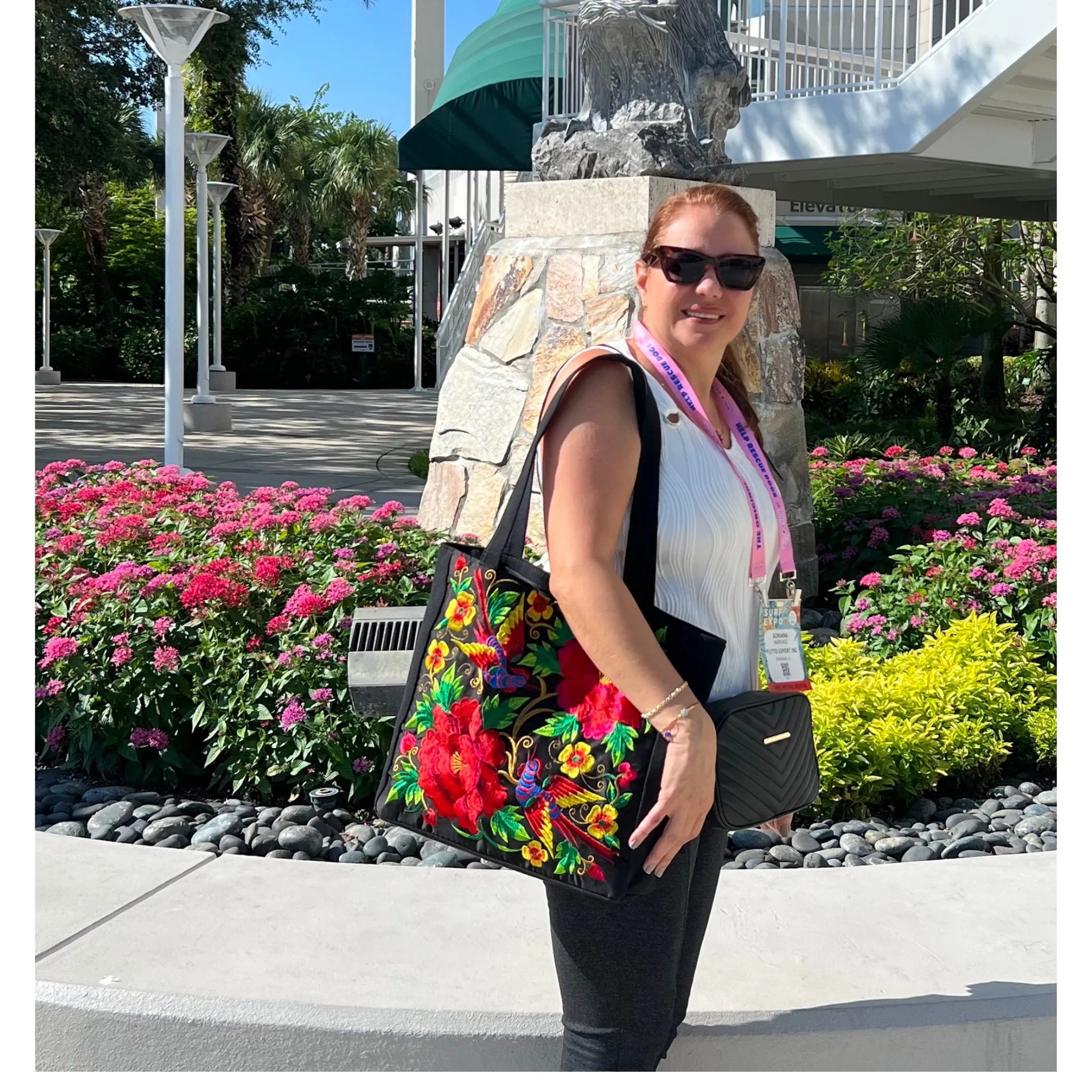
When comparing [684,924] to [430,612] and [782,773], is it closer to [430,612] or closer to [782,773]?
[782,773]

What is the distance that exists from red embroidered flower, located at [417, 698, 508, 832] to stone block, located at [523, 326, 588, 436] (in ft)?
13.3

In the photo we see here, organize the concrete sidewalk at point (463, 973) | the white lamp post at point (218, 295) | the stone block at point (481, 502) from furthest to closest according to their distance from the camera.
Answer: the white lamp post at point (218, 295) → the stone block at point (481, 502) → the concrete sidewalk at point (463, 973)

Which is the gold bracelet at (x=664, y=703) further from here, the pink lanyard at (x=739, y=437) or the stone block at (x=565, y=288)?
the stone block at (x=565, y=288)

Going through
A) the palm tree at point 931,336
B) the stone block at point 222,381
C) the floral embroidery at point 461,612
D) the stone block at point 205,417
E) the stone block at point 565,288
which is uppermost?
the stone block at point 222,381

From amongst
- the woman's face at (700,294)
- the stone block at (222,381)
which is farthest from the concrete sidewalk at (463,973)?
the stone block at (222,381)

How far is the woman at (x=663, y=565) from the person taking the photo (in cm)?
181

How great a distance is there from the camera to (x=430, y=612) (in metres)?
2.00

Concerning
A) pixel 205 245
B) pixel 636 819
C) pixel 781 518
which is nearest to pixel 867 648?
pixel 781 518

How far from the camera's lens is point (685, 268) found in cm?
200

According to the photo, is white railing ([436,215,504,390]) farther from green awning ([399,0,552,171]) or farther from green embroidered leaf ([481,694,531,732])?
green embroidered leaf ([481,694,531,732])

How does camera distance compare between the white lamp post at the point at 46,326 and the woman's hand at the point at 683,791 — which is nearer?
the woman's hand at the point at 683,791

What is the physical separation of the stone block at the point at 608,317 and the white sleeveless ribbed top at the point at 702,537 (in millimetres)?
3881
